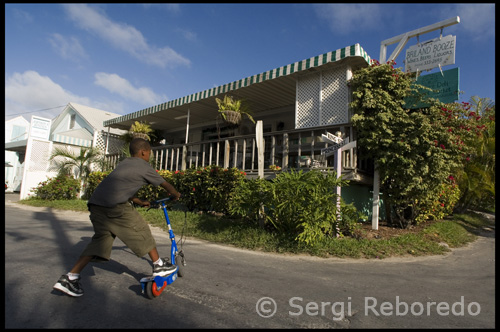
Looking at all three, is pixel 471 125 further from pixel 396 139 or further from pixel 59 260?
pixel 59 260

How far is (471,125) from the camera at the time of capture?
22.5ft

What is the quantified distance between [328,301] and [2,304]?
2.96 metres

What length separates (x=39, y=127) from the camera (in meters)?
14.4

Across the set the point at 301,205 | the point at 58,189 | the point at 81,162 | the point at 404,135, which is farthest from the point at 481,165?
the point at 58,189

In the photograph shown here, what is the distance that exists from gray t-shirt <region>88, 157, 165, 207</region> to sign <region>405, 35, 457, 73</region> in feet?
23.8

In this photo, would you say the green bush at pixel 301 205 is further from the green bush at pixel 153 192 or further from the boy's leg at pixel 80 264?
the green bush at pixel 153 192

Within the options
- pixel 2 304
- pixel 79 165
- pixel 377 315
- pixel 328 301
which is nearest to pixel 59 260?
pixel 2 304

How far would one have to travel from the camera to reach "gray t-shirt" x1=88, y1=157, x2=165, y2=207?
2.76 m

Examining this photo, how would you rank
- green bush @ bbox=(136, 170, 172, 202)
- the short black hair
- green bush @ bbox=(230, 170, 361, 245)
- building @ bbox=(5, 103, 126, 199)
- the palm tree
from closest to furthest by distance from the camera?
the short black hair
green bush @ bbox=(230, 170, 361, 245)
green bush @ bbox=(136, 170, 172, 202)
the palm tree
building @ bbox=(5, 103, 126, 199)

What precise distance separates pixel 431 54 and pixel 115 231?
313 inches

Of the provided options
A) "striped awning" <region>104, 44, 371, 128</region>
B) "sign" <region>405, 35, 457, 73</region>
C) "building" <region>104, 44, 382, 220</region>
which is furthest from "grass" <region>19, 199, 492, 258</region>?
"striped awning" <region>104, 44, 371, 128</region>

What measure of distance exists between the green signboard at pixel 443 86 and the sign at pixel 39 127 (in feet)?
53.4

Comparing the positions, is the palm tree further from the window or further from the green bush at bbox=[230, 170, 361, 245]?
the green bush at bbox=[230, 170, 361, 245]

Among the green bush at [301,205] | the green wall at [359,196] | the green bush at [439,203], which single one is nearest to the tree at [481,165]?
the green bush at [439,203]
